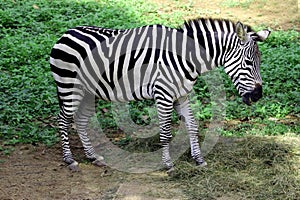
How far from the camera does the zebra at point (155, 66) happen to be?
7152 mm

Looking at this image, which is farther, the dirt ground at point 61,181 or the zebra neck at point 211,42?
the zebra neck at point 211,42

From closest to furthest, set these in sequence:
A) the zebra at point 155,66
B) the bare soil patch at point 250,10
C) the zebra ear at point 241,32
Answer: the zebra ear at point 241,32 → the zebra at point 155,66 → the bare soil patch at point 250,10

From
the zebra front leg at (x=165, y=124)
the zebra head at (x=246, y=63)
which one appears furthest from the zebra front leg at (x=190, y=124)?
the zebra head at (x=246, y=63)

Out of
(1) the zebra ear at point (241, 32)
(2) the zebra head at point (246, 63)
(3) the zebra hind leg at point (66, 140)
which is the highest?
(1) the zebra ear at point (241, 32)

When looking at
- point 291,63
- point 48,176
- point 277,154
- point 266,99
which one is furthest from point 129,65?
point 291,63

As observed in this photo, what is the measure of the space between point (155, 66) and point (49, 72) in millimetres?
4065

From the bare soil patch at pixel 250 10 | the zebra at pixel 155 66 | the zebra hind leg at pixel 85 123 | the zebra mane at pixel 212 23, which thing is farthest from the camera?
the bare soil patch at pixel 250 10

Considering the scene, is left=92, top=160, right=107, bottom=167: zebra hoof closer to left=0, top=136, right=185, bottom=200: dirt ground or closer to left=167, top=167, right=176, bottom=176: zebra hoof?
left=0, top=136, right=185, bottom=200: dirt ground

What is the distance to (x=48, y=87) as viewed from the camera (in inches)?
396

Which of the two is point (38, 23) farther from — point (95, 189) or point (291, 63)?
point (95, 189)

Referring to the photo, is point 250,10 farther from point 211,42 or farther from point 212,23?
point 211,42

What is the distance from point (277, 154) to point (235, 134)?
1.17 metres


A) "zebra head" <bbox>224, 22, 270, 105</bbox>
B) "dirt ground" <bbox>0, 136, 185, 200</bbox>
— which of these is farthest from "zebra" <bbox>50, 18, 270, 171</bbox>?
"dirt ground" <bbox>0, 136, 185, 200</bbox>

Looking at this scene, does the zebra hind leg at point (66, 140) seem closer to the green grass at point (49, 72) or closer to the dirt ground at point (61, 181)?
the dirt ground at point (61, 181)
